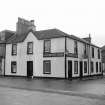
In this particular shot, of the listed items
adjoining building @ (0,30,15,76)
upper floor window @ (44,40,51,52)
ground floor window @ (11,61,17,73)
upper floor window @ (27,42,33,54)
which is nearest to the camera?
upper floor window @ (44,40,51,52)

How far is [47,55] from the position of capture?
24781 millimetres

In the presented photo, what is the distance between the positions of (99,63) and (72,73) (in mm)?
12505

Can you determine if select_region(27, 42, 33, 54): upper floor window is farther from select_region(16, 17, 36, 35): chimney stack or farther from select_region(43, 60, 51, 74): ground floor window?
select_region(16, 17, 36, 35): chimney stack

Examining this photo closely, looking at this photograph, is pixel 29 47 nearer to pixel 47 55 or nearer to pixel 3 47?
pixel 47 55

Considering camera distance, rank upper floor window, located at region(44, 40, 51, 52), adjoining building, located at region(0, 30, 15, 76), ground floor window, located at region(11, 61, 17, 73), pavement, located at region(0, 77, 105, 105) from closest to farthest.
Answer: pavement, located at region(0, 77, 105, 105)
upper floor window, located at region(44, 40, 51, 52)
ground floor window, located at region(11, 61, 17, 73)
adjoining building, located at region(0, 30, 15, 76)

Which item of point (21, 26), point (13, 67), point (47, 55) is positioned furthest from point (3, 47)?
point (47, 55)

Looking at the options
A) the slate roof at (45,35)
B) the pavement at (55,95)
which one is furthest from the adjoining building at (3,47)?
the pavement at (55,95)

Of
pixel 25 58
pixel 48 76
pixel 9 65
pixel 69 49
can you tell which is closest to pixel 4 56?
pixel 9 65

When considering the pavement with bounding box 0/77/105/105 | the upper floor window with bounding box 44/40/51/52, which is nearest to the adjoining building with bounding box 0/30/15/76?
the upper floor window with bounding box 44/40/51/52

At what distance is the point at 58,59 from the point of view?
77.7 feet

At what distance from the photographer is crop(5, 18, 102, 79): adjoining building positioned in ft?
78.3

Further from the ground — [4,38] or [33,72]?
[4,38]

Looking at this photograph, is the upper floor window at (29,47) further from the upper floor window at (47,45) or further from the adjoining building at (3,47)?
the adjoining building at (3,47)

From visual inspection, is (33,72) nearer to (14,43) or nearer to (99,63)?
(14,43)
